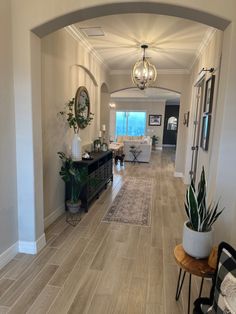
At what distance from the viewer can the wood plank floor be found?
1865 mm

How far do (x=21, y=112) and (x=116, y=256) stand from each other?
188 centimetres

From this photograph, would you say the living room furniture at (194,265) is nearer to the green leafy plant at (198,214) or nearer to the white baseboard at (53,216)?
the green leafy plant at (198,214)

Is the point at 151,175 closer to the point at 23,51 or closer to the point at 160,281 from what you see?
the point at 160,281

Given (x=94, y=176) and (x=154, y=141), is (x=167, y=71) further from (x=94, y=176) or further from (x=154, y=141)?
(x=154, y=141)

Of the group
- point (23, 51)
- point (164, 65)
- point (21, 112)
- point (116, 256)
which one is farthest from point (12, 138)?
point (164, 65)

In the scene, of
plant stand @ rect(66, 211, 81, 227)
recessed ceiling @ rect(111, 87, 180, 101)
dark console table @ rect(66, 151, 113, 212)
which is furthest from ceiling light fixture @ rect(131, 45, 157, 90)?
recessed ceiling @ rect(111, 87, 180, 101)

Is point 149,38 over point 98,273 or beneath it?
over

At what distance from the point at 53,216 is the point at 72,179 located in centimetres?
62

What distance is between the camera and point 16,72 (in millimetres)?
2256

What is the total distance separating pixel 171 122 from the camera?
1471 centimetres

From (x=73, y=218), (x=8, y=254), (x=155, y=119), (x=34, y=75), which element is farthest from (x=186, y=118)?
(x=155, y=119)

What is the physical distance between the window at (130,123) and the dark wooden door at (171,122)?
205 centimetres

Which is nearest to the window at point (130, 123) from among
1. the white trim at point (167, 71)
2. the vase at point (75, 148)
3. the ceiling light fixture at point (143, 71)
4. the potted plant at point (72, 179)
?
the white trim at point (167, 71)

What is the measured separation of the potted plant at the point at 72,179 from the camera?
330cm
